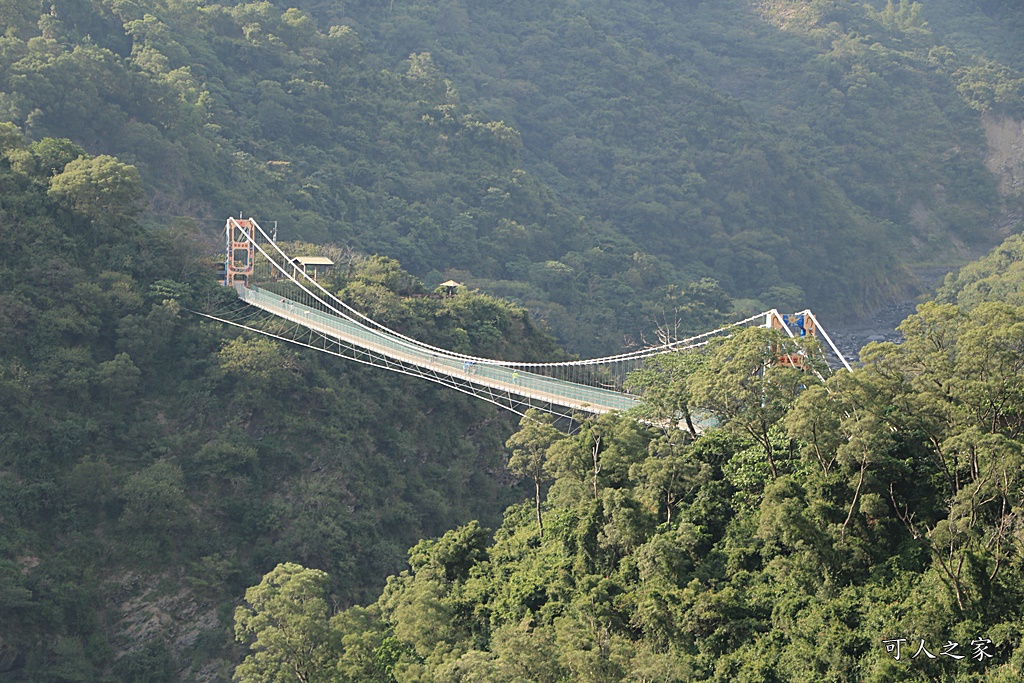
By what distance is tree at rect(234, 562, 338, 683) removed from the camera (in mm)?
25219

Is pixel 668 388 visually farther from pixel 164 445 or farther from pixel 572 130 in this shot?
pixel 572 130

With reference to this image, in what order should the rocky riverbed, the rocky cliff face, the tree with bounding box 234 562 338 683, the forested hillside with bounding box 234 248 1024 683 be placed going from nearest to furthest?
the forested hillside with bounding box 234 248 1024 683
the tree with bounding box 234 562 338 683
the rocky riverbed
the rocky cliff face

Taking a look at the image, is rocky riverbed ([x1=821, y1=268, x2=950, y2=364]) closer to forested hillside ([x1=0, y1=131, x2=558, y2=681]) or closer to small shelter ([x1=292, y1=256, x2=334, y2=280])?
forested hillside ([x1=0, y1=131, x2=558, y2=681])

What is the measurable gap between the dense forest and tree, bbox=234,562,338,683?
0.24 feet

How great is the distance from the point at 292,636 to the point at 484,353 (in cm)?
1795

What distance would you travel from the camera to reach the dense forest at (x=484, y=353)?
2148cm

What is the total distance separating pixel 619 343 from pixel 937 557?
4128 cm

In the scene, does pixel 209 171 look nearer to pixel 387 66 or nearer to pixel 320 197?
pixel 320 197

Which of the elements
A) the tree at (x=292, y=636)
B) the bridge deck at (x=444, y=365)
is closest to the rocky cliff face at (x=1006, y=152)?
the bridge deck at (x=444, y=365)

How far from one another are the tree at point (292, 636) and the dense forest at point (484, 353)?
0.07 metres

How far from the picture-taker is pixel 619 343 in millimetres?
61406

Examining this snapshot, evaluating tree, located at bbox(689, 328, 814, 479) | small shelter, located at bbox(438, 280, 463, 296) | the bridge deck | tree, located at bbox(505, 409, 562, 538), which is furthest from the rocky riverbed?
tree, located at bbox(689, 328, 814, 479)

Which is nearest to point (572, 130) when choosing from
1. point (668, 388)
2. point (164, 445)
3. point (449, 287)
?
point (449, 287)

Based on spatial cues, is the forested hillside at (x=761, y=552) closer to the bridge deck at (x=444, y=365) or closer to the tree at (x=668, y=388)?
the tree at (x=668, y=388)
